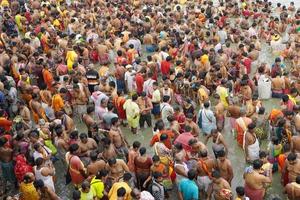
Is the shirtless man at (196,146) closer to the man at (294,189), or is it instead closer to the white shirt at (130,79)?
the man at (294,189)

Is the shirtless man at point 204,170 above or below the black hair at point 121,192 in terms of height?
below

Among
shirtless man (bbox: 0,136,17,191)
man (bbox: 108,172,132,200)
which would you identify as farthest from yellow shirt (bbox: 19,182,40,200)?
man (bbox: 108,172,132,200)

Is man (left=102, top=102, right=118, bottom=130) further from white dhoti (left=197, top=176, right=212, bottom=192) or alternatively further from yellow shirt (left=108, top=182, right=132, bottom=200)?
white dhoti (left=197, top=176, right=212, bottom=192)

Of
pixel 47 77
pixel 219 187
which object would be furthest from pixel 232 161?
pixel 47 77

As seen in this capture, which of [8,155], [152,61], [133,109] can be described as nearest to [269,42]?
[152,61]

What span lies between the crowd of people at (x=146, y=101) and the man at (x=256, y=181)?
21mm

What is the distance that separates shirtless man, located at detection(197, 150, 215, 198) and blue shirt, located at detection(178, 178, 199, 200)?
1.48 ft

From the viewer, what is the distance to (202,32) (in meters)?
15.4

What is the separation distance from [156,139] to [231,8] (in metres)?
10.9

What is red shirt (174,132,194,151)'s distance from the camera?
29.6ft

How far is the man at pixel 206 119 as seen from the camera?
10383 mm

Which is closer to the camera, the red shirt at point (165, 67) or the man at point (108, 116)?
the man at point (108, 116)

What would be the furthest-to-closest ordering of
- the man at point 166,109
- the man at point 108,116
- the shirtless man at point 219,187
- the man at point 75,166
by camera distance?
the man at point 166,109 → the man at point 108,116 → the man at point 75,166 → the shirtless man at point 219,187

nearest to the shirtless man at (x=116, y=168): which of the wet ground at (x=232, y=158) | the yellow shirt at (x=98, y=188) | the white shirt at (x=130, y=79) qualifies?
the yellow shirt at (x=98, y=188)
